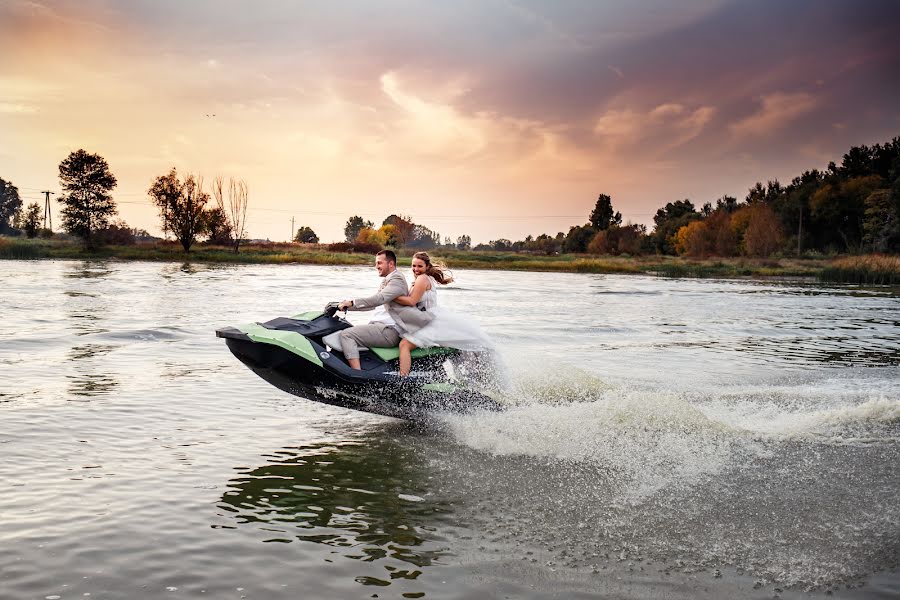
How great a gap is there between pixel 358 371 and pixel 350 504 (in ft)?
6.74

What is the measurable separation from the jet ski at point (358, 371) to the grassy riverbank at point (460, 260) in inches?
1990

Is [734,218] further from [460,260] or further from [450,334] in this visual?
[450,334]

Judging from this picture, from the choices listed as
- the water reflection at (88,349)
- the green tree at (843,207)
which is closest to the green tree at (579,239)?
the green tree at (843,207)

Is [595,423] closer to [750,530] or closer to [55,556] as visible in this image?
[750,530]

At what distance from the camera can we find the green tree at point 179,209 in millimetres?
80625

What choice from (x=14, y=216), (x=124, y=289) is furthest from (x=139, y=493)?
(x=14, y=216)

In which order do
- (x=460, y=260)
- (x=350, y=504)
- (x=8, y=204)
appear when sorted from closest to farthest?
(x=350, y=504)
(x=460, y=260)
(x=8, y=204)

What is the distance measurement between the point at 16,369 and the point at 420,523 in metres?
9.06

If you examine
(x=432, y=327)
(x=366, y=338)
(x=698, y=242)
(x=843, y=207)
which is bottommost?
(x=366, y=338)

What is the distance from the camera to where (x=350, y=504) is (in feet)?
20.1

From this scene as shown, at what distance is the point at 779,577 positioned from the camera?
4.83 meters

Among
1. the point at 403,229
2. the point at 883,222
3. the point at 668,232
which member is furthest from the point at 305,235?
the point at 883,222

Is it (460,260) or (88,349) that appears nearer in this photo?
(88,349)

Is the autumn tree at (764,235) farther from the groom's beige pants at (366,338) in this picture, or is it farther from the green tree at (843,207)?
the groom's beige pants at (366,338)
